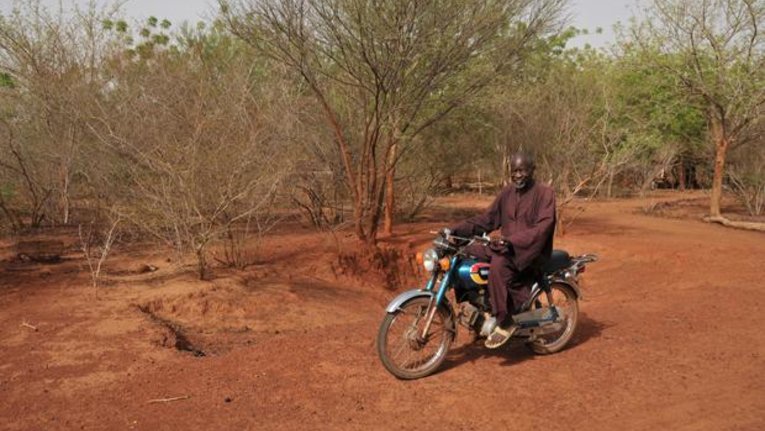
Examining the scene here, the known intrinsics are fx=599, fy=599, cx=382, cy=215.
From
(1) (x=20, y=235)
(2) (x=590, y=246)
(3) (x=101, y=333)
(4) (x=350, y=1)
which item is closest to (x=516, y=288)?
(3) (x=101, y=333)

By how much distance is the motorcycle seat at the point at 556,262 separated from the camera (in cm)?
515

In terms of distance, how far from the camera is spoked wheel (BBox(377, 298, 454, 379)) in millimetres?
4488

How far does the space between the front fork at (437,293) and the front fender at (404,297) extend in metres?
0.05

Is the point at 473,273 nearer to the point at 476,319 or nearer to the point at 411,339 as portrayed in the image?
the point at 476,319

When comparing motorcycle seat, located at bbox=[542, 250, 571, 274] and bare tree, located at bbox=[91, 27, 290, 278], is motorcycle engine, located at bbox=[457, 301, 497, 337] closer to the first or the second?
motorcycle seat, located at bbox=[542, 250, 571, 274]

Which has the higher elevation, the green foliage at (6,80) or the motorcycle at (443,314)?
the green foliage at (6,80)

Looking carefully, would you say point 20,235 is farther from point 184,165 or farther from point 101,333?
point 101,333

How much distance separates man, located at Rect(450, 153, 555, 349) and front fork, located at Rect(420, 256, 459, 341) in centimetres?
21

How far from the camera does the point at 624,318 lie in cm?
625

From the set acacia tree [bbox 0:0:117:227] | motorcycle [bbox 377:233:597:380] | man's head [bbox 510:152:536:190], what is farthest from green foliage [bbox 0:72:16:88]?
man's head [bbox 510:152:536:190]

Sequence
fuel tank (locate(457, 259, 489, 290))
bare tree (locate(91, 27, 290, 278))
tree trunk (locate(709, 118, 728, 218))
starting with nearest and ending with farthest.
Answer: fuel tank (locate(457, 259, 489, 290)), bare tree (locate(91, 27, 290, 278)), tree trunk (locate(709, 118, 728, 218))

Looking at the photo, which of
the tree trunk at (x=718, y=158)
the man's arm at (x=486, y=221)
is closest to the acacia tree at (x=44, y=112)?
the man's arm at (x=486, y=221)

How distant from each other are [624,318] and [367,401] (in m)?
3.34

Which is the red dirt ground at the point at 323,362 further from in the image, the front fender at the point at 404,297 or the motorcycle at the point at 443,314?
the front fender at the point at 404,297
